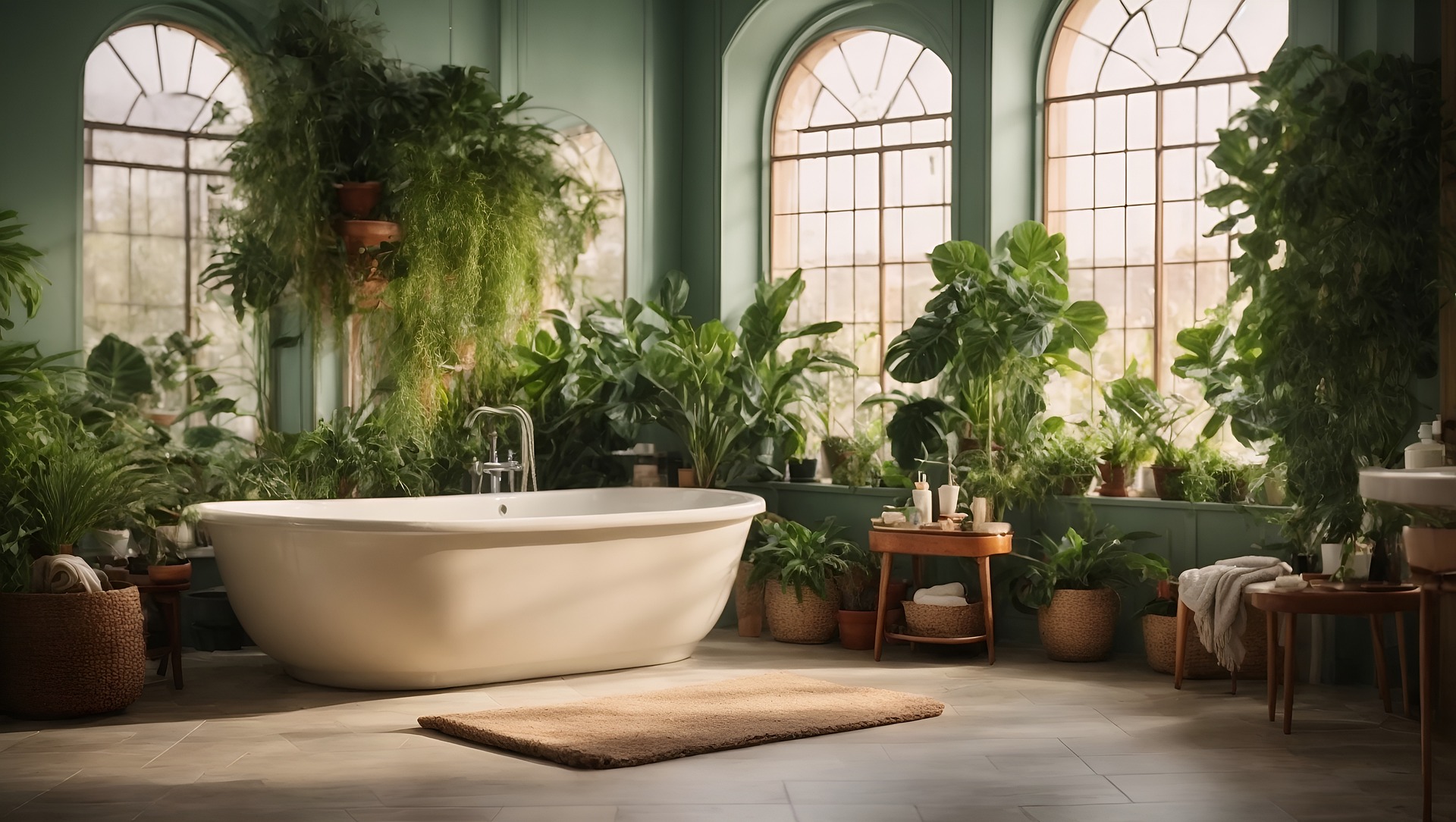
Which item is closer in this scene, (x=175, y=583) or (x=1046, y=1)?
(x=175, y=583)

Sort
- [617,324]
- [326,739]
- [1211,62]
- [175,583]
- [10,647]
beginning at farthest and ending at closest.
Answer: [617,324], [1211,62], [175,583], [10,647], [326,739]

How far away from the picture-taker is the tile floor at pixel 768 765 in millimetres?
3396

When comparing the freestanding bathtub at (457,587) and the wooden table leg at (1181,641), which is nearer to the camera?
the freestanding bathtub at (457,587)

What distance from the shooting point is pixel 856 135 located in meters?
6.89

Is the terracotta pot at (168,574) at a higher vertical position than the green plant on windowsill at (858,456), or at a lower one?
lower

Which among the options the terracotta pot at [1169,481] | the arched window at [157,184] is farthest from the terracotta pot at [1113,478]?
A: the arched window at [157,184]

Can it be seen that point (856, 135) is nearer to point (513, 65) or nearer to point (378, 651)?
point (513, 65)

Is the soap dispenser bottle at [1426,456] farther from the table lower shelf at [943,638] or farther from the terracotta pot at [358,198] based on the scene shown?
the terracotta pot at [358,198]

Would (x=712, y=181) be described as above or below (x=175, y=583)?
above

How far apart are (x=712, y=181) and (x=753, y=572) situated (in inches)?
82.9

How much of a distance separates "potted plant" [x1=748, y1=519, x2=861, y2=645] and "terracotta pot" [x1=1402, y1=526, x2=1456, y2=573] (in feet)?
8.91

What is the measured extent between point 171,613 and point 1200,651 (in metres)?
3.58

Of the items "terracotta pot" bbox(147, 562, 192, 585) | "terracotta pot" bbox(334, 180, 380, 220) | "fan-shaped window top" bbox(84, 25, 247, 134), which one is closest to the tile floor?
"terracotta pot" bbox(147, 562, 192, 585)

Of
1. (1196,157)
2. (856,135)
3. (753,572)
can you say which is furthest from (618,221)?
(1196,157)
